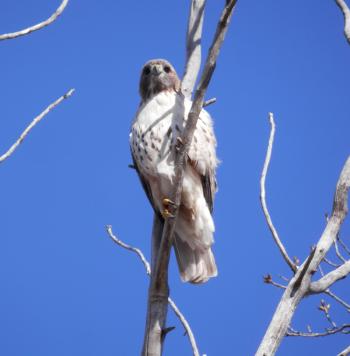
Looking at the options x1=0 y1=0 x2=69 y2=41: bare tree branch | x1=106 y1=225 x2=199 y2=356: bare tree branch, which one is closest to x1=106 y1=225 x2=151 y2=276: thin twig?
A: x1=106 y1=225 x2=199 y2=356: bare tree branch

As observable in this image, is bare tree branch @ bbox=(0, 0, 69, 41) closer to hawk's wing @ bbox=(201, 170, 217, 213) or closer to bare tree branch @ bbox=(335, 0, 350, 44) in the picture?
bare tree branch @ bbox=(335, 0, 350, 44)

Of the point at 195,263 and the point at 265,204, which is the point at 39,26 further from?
the point at 195,263

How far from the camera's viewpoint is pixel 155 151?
4707 mm

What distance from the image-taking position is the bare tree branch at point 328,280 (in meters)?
2.91

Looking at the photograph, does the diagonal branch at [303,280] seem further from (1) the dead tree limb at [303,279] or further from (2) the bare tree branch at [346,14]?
(2) the bare tree branch at [346,14]

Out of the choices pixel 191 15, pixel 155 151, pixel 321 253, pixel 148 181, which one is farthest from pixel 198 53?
pixel 321 253

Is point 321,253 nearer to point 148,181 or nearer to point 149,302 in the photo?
point 149,302

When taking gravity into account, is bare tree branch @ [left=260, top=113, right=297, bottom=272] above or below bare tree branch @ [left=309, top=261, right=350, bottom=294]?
above

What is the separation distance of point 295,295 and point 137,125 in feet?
7.88

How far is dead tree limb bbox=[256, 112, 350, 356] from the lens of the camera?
274cm

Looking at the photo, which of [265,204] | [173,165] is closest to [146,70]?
[173,165]

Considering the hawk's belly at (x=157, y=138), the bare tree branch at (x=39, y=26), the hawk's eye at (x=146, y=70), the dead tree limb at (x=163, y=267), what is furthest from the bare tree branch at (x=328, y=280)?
the hawk's eye at (x=146, y=70)

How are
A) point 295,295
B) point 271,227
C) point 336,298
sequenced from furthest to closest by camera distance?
1. point 336,298
2. point 271,227
3. point 295,295

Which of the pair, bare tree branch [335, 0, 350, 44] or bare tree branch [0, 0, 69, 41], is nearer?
bare tree branch [0, 0, 69, 41]
